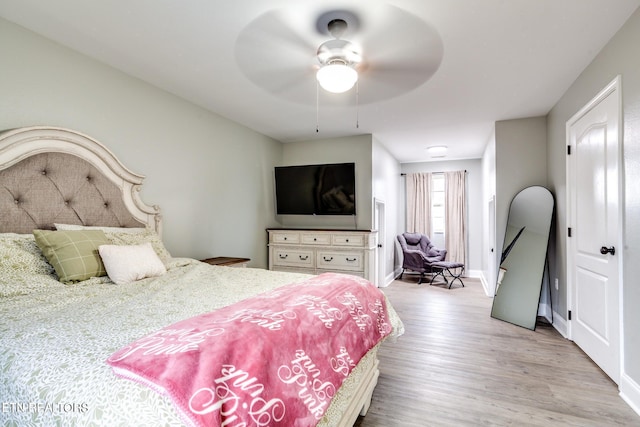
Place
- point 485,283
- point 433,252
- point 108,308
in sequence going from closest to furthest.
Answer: point 108,308 < point 485,283 < point 433,252

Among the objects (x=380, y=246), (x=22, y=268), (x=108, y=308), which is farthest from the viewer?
(x=380, y=246)

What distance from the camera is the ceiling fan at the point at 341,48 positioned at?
1997 millimetres

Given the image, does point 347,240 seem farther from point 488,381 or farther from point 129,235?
point 129,235

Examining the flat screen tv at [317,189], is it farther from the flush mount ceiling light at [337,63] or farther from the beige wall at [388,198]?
the flush mount ceiling light at [337,63]

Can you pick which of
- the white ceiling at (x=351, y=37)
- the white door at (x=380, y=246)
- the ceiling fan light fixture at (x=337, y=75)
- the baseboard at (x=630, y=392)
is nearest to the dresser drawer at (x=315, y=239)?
the white door at (x=380, y=246)

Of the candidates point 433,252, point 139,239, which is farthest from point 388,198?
point 139,239

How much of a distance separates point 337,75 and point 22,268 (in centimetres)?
227

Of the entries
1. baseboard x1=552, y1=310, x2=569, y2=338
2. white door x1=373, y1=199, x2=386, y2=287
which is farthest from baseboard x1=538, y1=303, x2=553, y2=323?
white door x1=373, y1=199, x2=386, y2=287

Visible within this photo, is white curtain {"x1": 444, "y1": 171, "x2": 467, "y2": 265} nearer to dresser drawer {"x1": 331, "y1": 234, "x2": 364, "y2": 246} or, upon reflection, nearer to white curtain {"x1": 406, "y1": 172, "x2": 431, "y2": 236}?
white curtain {"x1": 406, "y1": 172, "x2": 431, "y2": 236}

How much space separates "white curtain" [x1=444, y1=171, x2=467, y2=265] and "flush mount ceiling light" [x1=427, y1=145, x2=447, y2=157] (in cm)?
82

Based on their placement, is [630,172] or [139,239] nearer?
[630,172]

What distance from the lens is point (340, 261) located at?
4.54 metres

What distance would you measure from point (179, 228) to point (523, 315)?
12.7ft

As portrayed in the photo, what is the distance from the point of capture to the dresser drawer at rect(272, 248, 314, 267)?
4.68 metres
